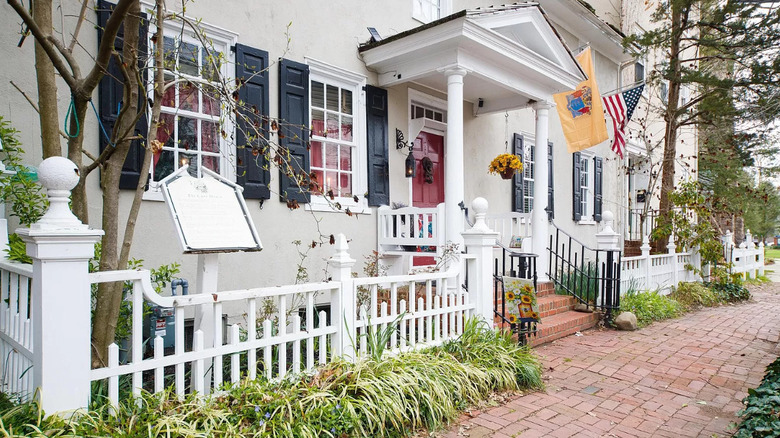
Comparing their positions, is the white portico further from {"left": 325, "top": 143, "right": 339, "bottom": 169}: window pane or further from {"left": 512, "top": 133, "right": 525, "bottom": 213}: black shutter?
{"left": 512, "top": 133, "right": 525, "bottom": 213}: black shutter

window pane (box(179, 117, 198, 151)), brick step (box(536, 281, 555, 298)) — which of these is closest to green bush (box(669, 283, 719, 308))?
brick step (box(536, 281, 555, 298))

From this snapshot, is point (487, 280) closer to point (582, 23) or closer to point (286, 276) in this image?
point (286, 276)

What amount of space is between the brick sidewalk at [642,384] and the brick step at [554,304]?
50cm

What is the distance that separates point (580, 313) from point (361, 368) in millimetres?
4670

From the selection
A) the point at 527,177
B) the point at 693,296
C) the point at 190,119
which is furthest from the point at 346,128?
the point at 693,296

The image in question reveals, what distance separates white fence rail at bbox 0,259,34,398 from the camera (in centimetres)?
253

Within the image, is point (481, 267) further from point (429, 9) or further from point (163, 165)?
point (429, 9)

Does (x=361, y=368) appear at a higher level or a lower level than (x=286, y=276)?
lower

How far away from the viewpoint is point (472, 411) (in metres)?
3.76

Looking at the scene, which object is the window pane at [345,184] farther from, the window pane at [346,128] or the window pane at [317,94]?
the window pane at [317,94]

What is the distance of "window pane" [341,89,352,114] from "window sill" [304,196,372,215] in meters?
1.19

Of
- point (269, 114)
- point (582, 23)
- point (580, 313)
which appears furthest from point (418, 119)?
point (582, 23)

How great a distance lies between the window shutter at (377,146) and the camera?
6617 millimetres

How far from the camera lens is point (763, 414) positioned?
122 inches
